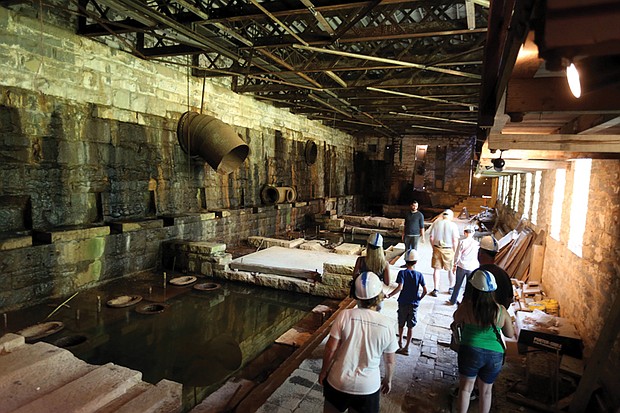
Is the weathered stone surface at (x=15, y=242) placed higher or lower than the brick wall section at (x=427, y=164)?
lower

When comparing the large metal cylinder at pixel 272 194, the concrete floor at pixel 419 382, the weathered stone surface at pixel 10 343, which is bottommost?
the concrete floor at pixel 419 382

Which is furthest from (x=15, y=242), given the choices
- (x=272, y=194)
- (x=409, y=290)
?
(x=272, y=194)

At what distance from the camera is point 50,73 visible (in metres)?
6.74

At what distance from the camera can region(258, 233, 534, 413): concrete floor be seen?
11.8 ft

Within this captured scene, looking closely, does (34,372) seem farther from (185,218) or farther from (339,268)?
(185,218)

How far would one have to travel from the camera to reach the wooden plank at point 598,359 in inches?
126

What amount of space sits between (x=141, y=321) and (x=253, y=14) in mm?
5519

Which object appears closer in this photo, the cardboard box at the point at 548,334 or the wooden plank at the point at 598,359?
the wooden plank at the point at 598,359

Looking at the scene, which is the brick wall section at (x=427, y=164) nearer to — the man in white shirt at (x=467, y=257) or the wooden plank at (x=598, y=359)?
the man in white shirt at (x=467, y=257)

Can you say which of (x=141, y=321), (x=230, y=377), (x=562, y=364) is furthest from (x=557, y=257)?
(x=141, y=321)

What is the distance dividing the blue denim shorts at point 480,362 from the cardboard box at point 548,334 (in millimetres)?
1896

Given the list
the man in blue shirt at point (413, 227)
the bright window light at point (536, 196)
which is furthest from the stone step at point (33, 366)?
the bright window light at point (536, 196)

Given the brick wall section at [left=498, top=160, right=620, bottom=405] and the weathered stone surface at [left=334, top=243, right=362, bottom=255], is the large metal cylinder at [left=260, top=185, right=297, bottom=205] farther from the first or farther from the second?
the brick wall section at [left=498, top=160, right=620, bottom=405]

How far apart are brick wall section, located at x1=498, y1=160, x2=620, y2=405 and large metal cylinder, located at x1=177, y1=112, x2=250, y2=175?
7383mm
